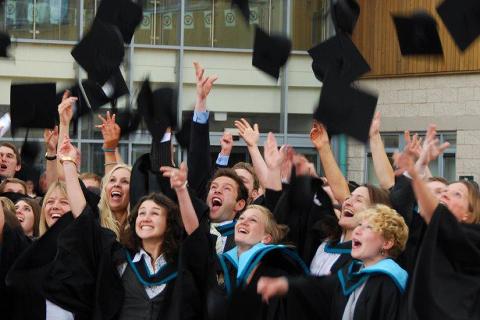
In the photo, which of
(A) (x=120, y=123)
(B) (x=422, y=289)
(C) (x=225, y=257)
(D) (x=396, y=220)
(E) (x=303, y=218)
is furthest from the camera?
(A) (x=120, y=123)

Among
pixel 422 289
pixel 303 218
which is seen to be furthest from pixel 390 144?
pixel 422 289

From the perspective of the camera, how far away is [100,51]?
27.6 ft

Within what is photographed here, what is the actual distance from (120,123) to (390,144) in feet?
37.4

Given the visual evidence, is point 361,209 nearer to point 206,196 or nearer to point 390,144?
point 206,196

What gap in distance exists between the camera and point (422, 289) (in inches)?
225

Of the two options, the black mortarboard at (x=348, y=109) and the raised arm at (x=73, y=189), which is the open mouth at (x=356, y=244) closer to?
the black mortarboard at (x=348, y=109)

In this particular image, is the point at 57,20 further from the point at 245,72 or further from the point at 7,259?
the point at 7,259

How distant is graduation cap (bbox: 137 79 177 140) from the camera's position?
8.01m

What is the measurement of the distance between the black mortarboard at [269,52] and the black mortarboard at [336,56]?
33cm

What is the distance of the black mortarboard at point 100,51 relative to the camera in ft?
27.6

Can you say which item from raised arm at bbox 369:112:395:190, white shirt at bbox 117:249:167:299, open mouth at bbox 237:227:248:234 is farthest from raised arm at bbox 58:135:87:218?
raised arm at bbox 369:112:395:190

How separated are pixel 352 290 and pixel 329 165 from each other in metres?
1.54

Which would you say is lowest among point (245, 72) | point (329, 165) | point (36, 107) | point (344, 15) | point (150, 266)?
point (150, 266)

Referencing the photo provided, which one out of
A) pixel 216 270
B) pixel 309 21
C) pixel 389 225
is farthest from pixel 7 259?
pixel 309 21
